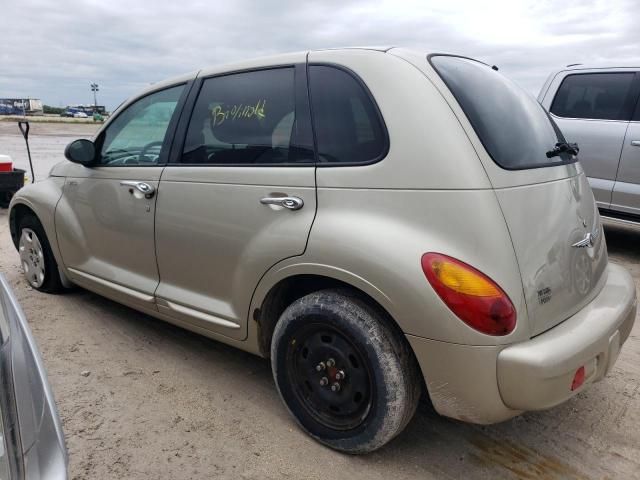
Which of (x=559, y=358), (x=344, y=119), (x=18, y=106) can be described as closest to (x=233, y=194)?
(x=344, y=119)

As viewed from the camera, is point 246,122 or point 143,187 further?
point 143,187

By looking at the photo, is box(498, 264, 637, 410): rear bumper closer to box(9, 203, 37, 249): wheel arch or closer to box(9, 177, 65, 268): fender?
box(9, 177, 65, 268): fender

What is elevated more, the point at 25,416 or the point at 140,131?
the point at 140,131

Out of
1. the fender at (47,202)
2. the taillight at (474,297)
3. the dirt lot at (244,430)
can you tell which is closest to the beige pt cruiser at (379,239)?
the taillight at (474,297)

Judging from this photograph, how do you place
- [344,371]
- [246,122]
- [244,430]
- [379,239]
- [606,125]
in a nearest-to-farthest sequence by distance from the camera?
1. [379,239]
2. [344,371]
3. [244,430]
4. [246,122]
5. [606,125]

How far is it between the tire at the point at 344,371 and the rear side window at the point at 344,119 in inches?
23.9

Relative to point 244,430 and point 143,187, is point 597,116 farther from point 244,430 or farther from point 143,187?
point 244,430

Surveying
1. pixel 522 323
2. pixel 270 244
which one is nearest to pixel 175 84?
pixel 270 244

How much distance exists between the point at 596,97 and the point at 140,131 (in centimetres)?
489

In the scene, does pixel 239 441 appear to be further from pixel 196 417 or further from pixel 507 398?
pixel 507 398

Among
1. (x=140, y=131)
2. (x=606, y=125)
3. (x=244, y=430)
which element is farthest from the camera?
(x=606, y=125)

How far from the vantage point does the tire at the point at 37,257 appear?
415 cm

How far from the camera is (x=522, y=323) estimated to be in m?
1.99

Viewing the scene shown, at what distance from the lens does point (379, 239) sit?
212 centimetres
